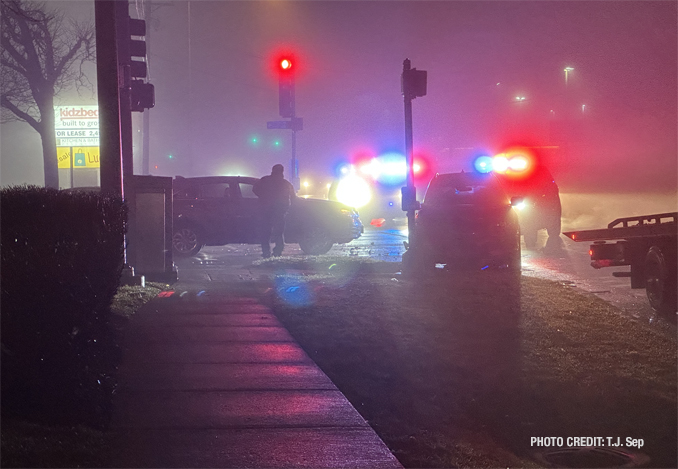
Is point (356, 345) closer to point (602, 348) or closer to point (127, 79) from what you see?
point (602, 348)

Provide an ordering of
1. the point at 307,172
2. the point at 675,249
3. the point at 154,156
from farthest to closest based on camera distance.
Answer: the point at 154,156, the point at 307,172, the point at 675,249

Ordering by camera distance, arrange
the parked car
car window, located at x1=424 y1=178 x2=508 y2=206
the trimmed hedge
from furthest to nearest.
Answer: the parked car < car window, located at x1=424 y1=178 x2=508 y2=206 < the trimmed hedge

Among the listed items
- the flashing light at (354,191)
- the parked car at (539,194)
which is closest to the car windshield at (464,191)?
the parked car at (539,194)

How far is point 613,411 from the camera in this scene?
5.12 meters

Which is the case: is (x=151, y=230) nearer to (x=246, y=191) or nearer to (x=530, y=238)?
(x=246, y=191)

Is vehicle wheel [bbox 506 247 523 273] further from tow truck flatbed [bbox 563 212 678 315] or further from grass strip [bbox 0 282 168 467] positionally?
grass strip [bbox 0 282 168 467]

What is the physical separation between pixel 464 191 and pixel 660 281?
4743 millimetres

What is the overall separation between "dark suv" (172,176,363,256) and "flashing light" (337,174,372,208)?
775 centimetres

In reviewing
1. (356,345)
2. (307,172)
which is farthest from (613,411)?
(307,172)

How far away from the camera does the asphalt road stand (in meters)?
10.2

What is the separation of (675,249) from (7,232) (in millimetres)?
6992

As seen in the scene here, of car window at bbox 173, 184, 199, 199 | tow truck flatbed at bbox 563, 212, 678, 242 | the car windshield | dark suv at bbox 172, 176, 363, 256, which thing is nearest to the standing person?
dark suv at bbox 172, 176, 363, 256

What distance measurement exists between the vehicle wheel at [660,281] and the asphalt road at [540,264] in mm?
206

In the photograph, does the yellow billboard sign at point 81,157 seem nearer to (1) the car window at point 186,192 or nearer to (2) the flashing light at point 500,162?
(1) the car window at point 186,192
